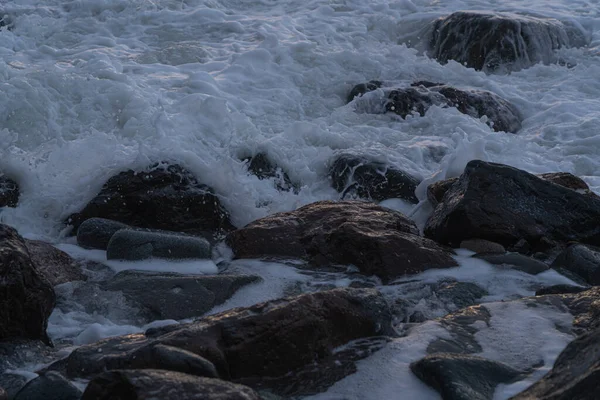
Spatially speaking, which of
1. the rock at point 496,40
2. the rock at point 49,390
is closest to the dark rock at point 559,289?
the rock at point 49,390

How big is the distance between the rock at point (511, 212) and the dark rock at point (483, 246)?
0.14 ft

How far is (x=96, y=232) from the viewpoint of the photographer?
5.43 meters

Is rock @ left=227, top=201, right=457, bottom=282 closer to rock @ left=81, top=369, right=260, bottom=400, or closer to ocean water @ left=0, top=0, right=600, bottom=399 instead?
ocean water @ left=0, top=0, right=600, bottom=399

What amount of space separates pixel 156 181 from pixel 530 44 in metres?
6.54

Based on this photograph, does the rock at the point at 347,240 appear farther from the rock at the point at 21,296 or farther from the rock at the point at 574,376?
the rock at the point at 574,376

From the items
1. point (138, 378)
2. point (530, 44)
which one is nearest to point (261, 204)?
point (138, 378)

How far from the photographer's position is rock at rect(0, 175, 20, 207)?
6078 millimetres

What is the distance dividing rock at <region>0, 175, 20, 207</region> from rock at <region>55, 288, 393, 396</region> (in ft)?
9.38

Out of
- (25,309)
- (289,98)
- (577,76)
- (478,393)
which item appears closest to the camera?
(478,393)

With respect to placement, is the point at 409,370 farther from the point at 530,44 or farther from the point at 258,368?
the point at 530,44

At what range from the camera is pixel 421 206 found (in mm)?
6223

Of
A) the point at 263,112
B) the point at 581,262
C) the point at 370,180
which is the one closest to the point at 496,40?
the point at 263,112

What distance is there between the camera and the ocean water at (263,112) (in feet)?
16.0

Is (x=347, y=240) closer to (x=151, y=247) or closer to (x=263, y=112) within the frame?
(x=151, y=247)
